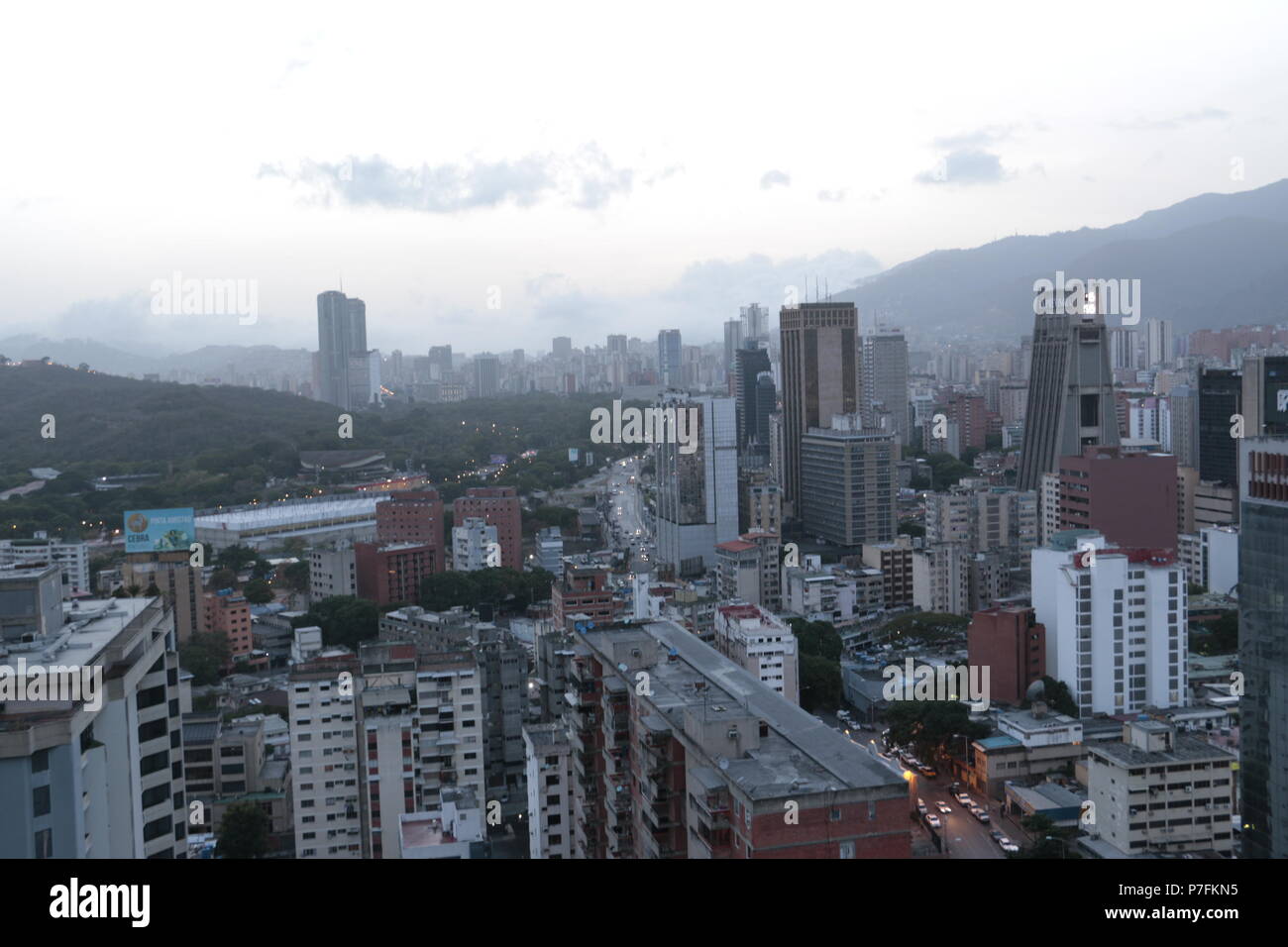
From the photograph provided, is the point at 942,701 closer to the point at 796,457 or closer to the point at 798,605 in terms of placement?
the point at 798,605

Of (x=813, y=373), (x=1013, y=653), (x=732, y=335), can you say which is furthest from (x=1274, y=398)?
(x=732, y=335)

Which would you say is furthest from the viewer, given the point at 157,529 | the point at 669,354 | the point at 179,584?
the point at 669,354

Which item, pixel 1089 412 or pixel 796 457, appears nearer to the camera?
pixel 1089 412

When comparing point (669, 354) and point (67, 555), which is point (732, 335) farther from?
point (67, 555)

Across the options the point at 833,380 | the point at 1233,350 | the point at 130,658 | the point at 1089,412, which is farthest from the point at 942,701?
the point at 1233,350

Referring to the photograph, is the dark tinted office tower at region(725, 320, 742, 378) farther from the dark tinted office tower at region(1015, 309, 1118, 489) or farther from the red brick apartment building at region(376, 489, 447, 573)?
the red brick apartment building at region(376, 489, 447, 573)
